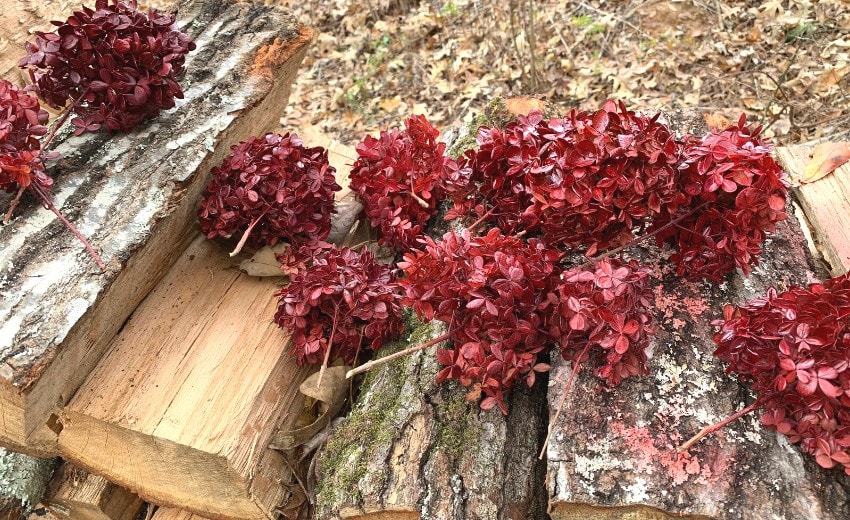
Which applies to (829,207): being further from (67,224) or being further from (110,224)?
(67,224)

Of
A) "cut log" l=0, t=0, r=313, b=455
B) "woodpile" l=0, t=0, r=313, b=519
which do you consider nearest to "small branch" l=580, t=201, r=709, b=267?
"woodpile" l=0, t=0, r=313, b=519

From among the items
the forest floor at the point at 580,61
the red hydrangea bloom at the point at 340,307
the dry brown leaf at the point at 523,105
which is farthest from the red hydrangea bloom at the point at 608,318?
the forest floor at the point at 580,61

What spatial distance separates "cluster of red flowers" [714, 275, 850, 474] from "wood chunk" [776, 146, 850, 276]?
713mm

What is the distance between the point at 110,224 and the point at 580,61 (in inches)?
154

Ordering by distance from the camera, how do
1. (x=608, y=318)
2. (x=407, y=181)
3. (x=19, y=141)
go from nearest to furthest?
(x=608, y=318), (x=19, y=141), (x=407, y=181)

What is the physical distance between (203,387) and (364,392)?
0.57 m

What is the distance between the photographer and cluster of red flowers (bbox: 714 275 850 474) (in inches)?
64.7

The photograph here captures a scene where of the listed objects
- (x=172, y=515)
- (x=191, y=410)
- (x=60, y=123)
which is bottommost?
(x=172, y=515)

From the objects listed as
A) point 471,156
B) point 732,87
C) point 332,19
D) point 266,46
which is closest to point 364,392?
point 471,156

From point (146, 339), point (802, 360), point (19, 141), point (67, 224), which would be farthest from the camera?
point (146, 339)

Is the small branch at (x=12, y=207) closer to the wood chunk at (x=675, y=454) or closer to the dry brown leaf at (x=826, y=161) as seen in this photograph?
the wood chunk at (x=675, y=454)

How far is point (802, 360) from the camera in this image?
168 cm

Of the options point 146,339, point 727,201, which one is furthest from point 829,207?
point 146,339

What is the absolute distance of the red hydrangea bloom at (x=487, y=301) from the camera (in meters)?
1.87
